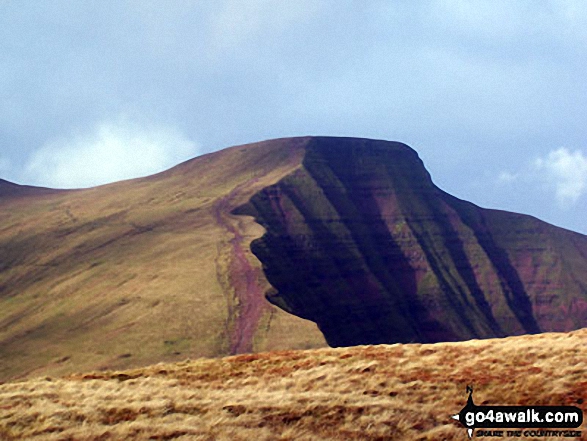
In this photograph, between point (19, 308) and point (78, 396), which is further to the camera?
point (19, 308)

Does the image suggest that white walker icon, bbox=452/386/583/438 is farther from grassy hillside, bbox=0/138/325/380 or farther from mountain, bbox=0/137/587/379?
mountain, bbox=0/137/587/379

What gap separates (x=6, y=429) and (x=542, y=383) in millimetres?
18644

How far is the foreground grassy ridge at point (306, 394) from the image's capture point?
2159 cm

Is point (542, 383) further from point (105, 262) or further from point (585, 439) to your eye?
point (105, 262)

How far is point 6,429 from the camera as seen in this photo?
21.9 m

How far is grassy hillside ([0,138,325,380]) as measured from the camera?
10119cm

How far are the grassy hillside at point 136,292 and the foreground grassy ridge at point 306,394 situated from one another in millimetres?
66710

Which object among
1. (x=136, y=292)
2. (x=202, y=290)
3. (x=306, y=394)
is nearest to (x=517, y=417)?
(x=306, y=394)

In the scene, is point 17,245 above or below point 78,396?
above

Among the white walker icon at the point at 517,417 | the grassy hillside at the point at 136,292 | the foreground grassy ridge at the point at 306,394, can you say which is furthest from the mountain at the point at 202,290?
the white walker icon at the point at 517,417

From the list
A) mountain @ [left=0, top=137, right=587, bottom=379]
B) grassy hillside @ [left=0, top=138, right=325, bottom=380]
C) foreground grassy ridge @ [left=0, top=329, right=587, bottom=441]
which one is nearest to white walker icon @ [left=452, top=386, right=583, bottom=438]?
foreground grassy ridge @ [left=0, top=329, right=587, bottom=441]

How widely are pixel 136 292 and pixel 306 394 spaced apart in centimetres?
10791

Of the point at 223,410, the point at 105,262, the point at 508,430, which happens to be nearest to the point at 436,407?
the point at 508,430

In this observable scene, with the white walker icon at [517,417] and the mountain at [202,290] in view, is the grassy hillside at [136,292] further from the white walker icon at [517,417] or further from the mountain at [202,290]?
the white walker icon at [517,417]
